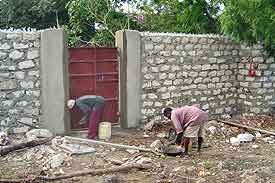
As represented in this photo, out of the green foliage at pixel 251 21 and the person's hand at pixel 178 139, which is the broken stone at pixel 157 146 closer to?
the person's hand at pixel 178 139

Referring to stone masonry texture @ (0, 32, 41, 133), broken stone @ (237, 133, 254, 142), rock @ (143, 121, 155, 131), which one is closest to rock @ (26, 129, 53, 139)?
stone masonry texture @ (0, 32, 41, 133)

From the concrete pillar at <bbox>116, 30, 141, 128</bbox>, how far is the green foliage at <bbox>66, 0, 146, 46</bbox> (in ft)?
9.62

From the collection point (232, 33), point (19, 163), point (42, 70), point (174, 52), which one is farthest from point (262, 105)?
point (19, 163)

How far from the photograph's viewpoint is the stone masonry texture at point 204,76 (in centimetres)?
1163

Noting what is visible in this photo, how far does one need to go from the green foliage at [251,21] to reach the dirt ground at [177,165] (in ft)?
10.2

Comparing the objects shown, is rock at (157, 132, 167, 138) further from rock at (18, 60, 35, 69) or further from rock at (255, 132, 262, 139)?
rock at (18, 60, 35, 69)

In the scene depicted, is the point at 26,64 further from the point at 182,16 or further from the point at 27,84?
the point at 182,16

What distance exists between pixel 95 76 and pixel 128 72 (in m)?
0.78

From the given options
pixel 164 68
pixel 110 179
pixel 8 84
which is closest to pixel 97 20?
pixel 164 68

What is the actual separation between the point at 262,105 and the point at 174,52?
3.06m

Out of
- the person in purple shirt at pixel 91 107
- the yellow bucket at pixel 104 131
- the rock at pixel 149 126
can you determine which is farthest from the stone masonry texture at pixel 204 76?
the person in purple shirt at pixel 91 107

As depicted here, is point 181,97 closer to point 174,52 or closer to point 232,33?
point 174,52

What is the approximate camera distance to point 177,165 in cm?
846

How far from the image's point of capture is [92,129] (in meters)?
10.4
